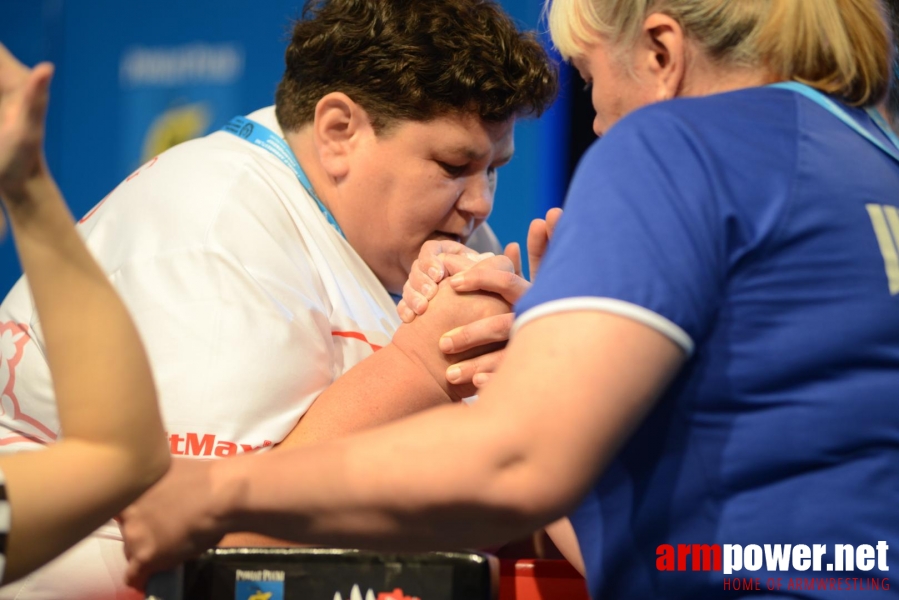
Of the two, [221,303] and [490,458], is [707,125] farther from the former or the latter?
[221,303]

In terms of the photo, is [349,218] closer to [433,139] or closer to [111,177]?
[433,139]

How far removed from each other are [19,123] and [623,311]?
39 centimetres

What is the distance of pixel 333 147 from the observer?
1.50m

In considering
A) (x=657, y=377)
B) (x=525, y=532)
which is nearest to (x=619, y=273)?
(x=657, y=377)

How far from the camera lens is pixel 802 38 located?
2.73ft

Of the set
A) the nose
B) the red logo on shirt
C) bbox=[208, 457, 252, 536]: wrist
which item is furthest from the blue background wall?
bbox=[208, 457, 252, 536]: wrist

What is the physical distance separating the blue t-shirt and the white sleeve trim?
0.05 ft

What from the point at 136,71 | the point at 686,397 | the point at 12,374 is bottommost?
the point at 686,397

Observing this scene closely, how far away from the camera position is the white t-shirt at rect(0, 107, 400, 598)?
1.18 metres

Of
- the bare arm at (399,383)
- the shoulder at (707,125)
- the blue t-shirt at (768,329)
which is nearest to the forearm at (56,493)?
the blue t-shirt at (768,329)

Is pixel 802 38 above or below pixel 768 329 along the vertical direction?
above

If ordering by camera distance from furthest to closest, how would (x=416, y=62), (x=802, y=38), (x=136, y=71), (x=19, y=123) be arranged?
1. (x=136, y=71)
2. (x=416, y=62)
3. (x=802, y=38)
4. (x=19, y=123)

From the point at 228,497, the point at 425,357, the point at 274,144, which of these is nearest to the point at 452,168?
the point at 274,144

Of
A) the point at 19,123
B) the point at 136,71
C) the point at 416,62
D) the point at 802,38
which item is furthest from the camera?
the point at 136,71
